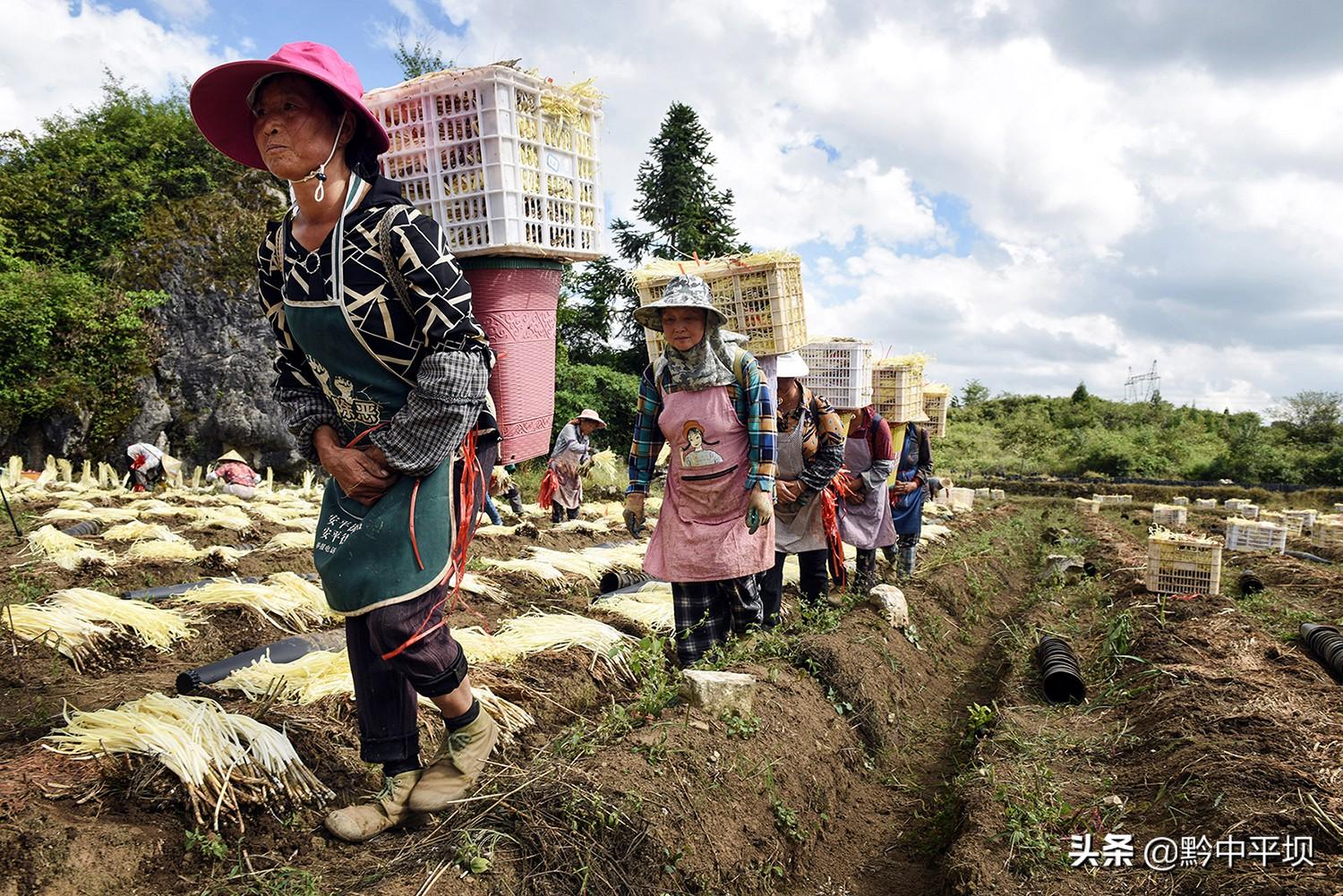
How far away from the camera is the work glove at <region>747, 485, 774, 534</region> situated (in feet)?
11.3

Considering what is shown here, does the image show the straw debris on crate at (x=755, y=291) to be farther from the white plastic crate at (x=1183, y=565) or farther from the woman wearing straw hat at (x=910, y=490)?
the white plastic crate at (x=1183, y=565)

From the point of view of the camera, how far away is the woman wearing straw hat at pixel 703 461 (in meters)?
3.56

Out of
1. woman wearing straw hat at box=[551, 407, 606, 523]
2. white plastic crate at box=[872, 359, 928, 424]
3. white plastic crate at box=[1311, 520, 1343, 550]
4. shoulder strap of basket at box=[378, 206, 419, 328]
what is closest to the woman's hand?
shoulder strap of basket at box=[378, 206, 419, 328]

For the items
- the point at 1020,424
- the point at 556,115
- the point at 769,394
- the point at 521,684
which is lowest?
the point at 1020,424

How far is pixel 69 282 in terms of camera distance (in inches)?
673

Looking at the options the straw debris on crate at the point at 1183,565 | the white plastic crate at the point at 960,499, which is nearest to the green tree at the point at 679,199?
the white plastic crate at the point at 960,499

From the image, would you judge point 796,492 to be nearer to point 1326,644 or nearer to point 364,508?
point 364,508

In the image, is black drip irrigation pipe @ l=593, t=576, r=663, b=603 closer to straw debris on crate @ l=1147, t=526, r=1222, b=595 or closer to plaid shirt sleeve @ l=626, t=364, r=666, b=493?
plaid shirt sleeve @ l=626, t=364, r=666, b=493

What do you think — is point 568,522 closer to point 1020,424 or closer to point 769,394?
point 769,394

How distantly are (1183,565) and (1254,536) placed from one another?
6.58 meters

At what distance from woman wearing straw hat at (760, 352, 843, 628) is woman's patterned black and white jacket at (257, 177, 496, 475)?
3.01 metres

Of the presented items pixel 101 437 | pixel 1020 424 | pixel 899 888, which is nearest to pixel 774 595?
pixel 899 888

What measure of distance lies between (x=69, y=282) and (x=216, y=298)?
2802 mm

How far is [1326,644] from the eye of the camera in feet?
15.8
